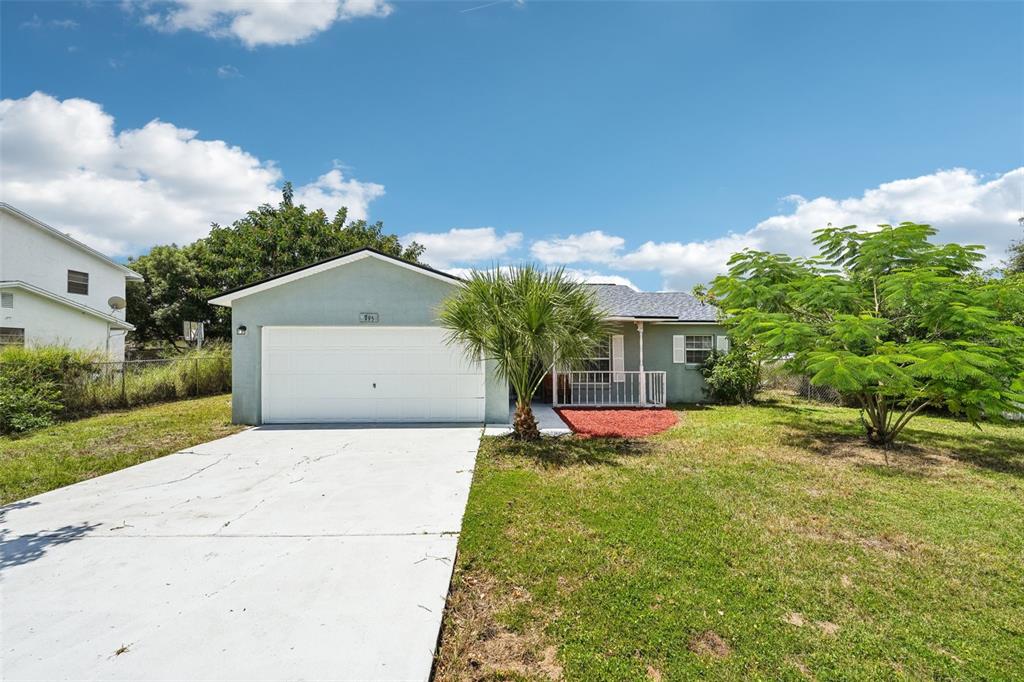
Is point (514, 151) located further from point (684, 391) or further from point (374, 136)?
point (684, 391)

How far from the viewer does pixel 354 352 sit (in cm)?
1055

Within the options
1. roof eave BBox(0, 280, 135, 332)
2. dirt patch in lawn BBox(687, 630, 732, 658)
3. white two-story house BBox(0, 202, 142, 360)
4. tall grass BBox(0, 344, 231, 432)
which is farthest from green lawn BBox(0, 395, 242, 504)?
roof eave BBox(0, 280, 135, 332)

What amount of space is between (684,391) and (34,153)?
17.8m

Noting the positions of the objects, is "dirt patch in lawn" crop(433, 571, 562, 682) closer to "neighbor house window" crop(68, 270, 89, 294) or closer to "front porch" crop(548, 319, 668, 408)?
"front porch" crop(548, 319, 668, 408)

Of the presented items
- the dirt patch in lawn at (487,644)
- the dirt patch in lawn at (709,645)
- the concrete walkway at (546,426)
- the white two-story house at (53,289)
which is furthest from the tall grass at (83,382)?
the dirt patch in lawn at (709,645)

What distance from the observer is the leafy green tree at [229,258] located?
23125mm

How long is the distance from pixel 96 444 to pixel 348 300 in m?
5.40

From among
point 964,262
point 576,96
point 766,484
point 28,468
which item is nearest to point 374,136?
point 576,96

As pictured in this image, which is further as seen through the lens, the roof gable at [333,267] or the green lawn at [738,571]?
the roof gable at [333,267]

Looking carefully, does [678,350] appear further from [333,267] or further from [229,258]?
[229,258]

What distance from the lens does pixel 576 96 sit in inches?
445

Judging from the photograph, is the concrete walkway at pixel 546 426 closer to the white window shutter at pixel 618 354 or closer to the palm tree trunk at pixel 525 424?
the palm tree trunk at pixel 525 424

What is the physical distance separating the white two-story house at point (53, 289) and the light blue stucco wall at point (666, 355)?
55.2ft

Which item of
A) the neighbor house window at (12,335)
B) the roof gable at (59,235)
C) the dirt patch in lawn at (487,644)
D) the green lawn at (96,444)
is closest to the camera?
the dirt patch in lawn at (487,644)
